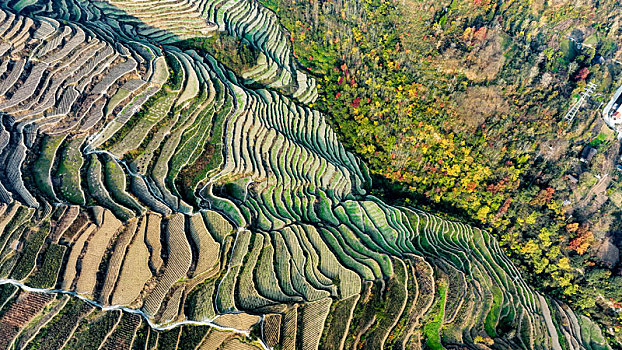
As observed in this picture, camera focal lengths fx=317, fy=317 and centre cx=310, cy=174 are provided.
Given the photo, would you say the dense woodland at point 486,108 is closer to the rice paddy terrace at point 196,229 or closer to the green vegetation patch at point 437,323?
the rice paddy terrace at point 196,229

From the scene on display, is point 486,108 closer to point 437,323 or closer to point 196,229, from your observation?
point 437,323

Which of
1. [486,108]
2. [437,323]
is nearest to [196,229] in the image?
[437,323]

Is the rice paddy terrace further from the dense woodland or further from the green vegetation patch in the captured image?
the dense woodland

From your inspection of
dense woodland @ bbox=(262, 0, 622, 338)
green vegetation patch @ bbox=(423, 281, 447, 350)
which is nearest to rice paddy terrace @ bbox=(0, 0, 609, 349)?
green vegetation patch @ bbox=(423, 281, 447, 350)

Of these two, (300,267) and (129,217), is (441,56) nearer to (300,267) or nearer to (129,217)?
(300,267)

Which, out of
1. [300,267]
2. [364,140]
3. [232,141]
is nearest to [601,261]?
[364,140]

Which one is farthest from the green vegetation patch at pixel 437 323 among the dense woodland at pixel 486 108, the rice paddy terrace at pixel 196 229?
the dense woodland at pixel 486 108
